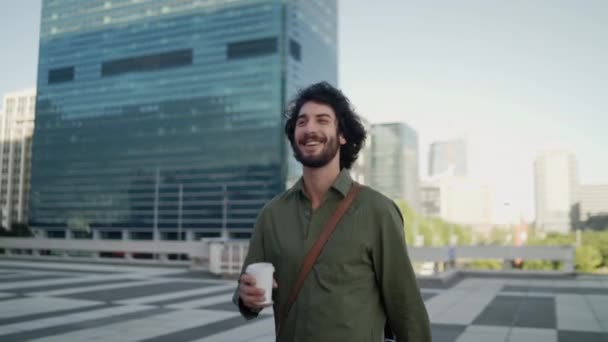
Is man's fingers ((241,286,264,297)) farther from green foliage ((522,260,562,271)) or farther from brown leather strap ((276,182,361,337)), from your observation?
green foliage ((522,260,562,271))

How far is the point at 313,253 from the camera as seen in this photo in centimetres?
205

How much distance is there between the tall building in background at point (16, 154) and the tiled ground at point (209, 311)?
12828 centimetres

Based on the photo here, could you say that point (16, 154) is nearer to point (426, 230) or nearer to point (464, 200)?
point (426, 230)

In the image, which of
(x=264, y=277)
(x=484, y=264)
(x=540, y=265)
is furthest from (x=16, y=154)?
(x=264, y=277)

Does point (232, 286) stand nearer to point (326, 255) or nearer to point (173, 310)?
point (173, 310)

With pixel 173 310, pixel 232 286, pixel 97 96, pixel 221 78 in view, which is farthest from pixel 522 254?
pixel 97 96

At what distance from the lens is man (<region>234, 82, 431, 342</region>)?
201cm

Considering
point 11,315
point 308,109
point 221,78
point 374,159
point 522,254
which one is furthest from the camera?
point 374,159

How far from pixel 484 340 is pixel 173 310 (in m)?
6.74

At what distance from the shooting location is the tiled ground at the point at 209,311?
8507mm

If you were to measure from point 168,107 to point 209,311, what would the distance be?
96.4m

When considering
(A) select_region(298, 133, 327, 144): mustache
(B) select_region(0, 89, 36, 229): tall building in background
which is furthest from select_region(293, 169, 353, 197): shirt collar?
(B) select_region(0, 89, 36, 229): tall building in background

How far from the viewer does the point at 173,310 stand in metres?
11.2

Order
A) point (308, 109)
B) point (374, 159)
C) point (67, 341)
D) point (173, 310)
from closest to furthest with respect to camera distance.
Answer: point (308, 109) → point (67, 341) → point (173, 310) → point (374, 159)
